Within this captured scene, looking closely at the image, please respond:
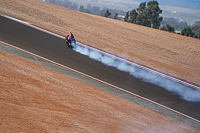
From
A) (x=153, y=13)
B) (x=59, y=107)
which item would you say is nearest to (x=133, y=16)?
(x=153, y=13)

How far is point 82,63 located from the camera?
15.0 meters

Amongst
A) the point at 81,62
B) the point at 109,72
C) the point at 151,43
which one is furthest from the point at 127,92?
the point at 151,43

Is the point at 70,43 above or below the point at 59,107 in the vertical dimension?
above

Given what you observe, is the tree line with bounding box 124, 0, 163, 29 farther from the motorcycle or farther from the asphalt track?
the motorcycle

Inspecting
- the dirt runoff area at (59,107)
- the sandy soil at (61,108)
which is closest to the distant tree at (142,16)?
the dirt runoff area at (59,107)

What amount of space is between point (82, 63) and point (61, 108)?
5583mm

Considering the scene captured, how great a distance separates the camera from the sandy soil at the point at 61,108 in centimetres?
888

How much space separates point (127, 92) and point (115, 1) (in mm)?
137508

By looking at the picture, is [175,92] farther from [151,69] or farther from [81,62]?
[81,62]

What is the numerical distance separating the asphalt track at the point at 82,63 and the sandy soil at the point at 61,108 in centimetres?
164

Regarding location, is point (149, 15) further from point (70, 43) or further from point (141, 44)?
point (70, 43)

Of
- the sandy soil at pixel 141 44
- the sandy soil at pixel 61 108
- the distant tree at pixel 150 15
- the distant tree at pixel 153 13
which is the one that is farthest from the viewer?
the distant tree at pixel 150 15

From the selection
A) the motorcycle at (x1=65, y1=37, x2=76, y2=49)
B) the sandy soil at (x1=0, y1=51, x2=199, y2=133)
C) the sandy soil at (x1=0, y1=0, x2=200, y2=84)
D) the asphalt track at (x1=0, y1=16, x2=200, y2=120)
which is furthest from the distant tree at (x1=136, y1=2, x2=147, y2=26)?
the sandy soil at (x1=0, y1=51, x2=199, y2=133)

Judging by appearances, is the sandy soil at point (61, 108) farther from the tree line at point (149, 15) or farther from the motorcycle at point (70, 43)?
the tree line at point (149, 15)
